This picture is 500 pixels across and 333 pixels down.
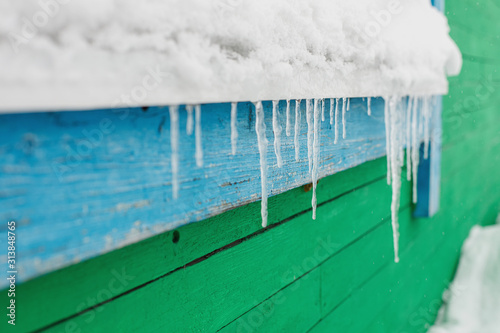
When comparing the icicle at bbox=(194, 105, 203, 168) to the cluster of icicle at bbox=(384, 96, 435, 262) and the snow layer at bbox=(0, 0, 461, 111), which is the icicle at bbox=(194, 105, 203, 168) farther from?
the cluster of icicle at bbox=(384, 96, 435, 262)

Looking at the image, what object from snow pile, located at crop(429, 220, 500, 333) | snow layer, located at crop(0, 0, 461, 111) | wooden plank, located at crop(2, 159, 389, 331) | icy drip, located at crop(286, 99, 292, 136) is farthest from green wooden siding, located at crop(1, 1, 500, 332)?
snow layer, located at crop(0, 0, 461, 111)

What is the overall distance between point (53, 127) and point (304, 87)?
56 centimetres

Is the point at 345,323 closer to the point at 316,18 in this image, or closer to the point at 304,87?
the point at 304,87

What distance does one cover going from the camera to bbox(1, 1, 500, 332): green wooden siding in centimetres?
76

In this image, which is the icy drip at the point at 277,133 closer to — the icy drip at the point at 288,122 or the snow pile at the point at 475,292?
the icy drip at the point at 288,122

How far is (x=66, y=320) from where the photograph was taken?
714 mm

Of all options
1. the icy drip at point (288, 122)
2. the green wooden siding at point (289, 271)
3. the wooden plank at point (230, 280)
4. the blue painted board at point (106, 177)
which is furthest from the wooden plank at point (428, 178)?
the blue painted board at point (106, 177)

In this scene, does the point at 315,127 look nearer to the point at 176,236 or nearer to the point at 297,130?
the point at 297,130

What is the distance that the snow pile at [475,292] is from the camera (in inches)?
106

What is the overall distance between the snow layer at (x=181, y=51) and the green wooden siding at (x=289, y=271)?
36 cm

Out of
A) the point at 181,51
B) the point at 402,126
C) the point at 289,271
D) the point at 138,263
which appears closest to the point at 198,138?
the point at 181,51

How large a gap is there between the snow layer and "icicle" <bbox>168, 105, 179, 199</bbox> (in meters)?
0.07

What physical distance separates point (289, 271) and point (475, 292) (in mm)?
2418

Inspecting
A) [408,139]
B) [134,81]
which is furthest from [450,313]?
[134,81]
